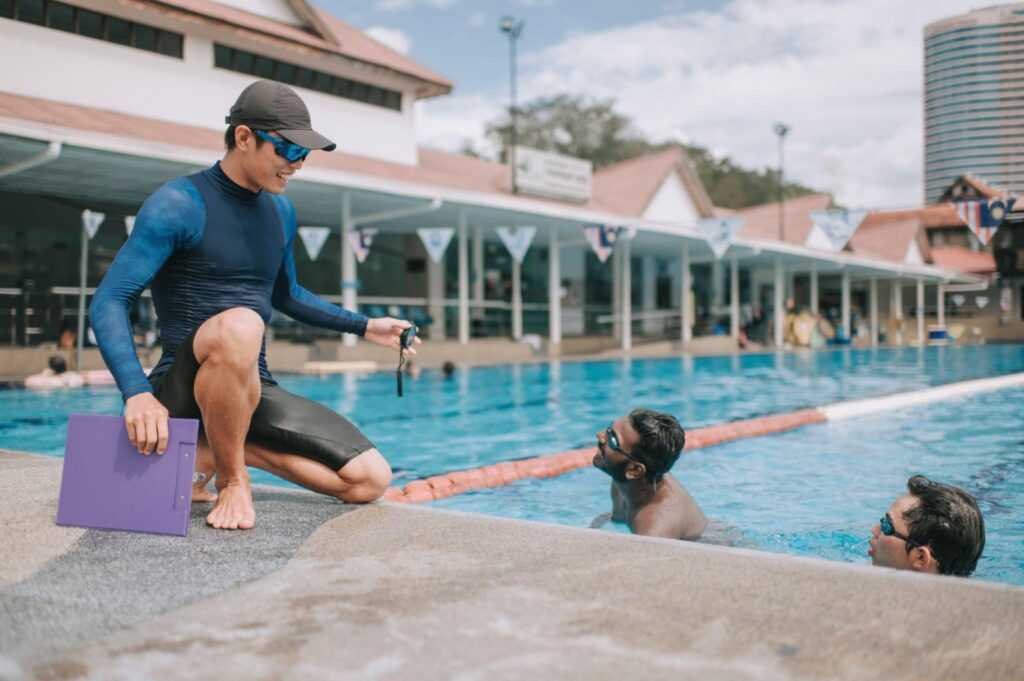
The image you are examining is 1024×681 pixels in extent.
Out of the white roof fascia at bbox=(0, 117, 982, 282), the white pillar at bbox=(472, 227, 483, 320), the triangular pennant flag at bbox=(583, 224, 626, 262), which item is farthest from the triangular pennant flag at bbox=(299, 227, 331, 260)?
the triangular pennant flag at bbox=(583, 224, 626, 262)

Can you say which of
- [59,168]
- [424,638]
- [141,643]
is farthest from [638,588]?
[59,168]

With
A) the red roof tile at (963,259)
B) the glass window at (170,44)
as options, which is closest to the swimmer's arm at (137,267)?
the glass window at (170,44)

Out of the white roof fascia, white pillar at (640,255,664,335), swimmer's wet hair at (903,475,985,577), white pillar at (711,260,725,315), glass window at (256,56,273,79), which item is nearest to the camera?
swimmer's wet hair at (903,475,985,577)

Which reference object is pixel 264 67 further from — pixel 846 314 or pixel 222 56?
pixel 846 314

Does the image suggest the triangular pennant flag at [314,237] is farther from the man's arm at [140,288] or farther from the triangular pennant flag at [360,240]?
the man's arm at [140,288]

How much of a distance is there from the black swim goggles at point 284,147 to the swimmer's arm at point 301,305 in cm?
47

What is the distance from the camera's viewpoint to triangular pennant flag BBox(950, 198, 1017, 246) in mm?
13070

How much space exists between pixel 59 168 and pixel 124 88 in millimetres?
2015

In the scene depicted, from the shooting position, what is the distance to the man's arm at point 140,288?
7.86 ft

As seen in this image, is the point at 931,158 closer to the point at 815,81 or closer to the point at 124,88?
the point at 124,88

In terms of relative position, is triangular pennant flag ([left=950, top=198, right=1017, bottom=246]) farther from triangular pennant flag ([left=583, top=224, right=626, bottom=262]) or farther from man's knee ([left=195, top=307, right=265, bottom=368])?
man's knee ([left=195, top=307, right=265, bottom=368])

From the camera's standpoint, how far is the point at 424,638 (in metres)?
1.54

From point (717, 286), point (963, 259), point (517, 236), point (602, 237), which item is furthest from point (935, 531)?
point (963, 259)

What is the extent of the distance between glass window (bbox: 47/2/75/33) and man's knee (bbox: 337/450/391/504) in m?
12.9
